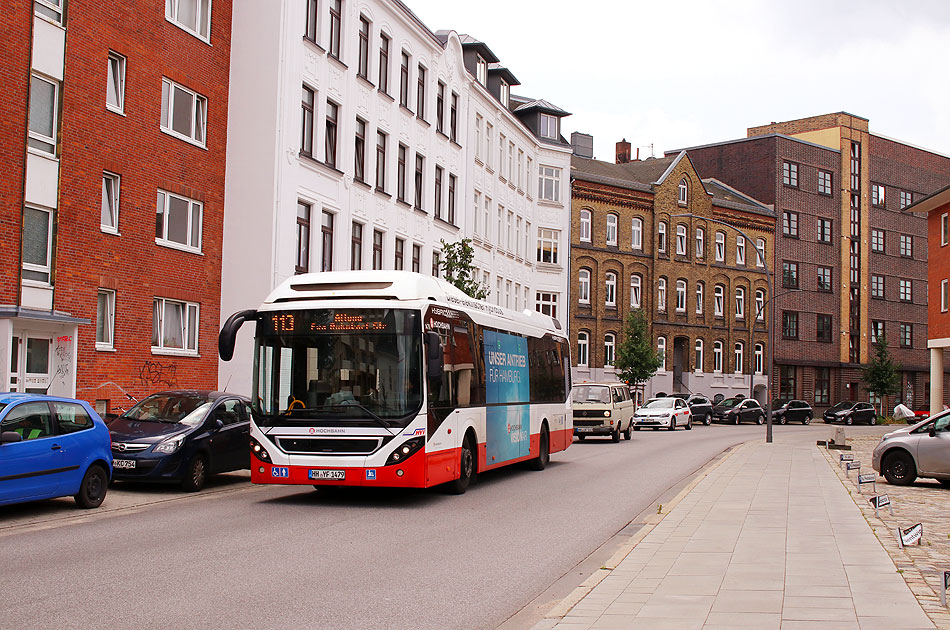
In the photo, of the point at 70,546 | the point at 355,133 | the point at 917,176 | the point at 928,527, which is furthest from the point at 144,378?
the point at 917,176

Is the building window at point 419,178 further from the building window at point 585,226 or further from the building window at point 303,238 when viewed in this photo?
the building window at point 585,226

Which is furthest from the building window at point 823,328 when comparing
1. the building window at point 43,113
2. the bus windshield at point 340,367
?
the bus windshield at point 340,367

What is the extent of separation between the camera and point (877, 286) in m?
80.1

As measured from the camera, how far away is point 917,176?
8388 centimetres

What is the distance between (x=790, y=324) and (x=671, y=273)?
42.2 ft

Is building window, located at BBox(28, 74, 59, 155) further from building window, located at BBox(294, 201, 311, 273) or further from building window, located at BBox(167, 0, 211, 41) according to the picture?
building window, located at BBox(294, 201, 311, 273)

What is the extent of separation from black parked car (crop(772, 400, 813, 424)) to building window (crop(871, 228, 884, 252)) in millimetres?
20897

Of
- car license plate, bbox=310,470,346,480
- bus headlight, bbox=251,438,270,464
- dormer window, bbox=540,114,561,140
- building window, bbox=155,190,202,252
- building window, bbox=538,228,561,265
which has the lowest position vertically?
car license plate, bbox=310,470,346,480

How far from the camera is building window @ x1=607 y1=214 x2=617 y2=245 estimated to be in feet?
205

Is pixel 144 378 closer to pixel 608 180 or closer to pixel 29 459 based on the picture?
pixel 29 459

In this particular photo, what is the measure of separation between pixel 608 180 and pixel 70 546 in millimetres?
54194

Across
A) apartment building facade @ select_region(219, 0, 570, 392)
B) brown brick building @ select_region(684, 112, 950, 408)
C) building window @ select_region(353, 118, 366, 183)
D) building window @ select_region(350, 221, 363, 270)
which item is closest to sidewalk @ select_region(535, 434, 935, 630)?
apartment building facade @ select_region(219, 0, 570, 392)

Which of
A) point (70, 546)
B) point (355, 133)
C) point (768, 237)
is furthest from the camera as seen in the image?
point (768, 237)

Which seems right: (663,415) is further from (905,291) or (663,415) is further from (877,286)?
(905,291)
